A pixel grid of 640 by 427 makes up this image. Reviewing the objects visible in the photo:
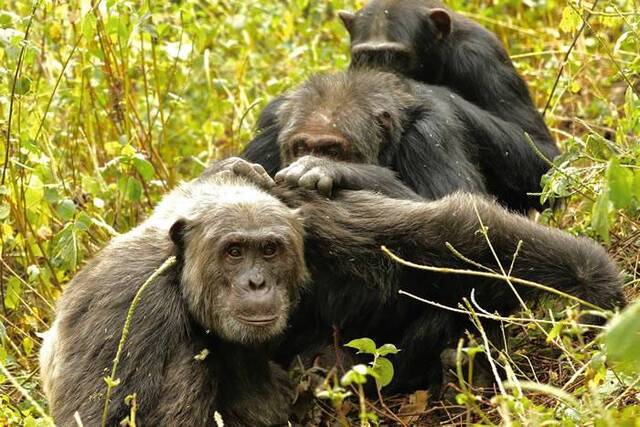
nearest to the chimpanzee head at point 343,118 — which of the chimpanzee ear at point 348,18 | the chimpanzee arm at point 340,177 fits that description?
the chimpanzee arm at point 340,177

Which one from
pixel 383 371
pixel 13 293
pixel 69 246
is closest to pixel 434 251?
pixel 383 371

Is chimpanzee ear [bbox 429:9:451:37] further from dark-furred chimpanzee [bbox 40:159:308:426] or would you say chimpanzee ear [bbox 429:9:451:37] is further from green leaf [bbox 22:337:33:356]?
green leaf [bbox 22:337:33:356]

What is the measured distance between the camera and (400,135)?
800cm

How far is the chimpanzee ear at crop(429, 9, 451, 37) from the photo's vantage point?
927 centimetres

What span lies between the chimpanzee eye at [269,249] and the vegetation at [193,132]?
34.7 inches

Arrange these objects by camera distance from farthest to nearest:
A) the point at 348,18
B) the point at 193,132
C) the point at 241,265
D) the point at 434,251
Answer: the point at 193,132, the point at 348,18, the point at 434,251, the point at 241,265

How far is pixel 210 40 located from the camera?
37.0 feet

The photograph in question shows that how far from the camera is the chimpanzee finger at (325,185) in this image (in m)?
6.86

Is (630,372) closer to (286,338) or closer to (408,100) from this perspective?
(286,338)

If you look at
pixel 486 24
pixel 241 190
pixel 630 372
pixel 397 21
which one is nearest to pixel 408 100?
pixel 397 21

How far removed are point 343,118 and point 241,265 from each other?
195 cm

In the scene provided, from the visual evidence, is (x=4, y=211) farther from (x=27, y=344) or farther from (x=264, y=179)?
(x=264, y=179)

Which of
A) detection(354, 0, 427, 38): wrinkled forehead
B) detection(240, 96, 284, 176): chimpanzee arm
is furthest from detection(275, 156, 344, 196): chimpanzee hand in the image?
detection(354, 0, 427, 38): wrinkled forehead

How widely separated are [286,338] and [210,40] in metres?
4.75
